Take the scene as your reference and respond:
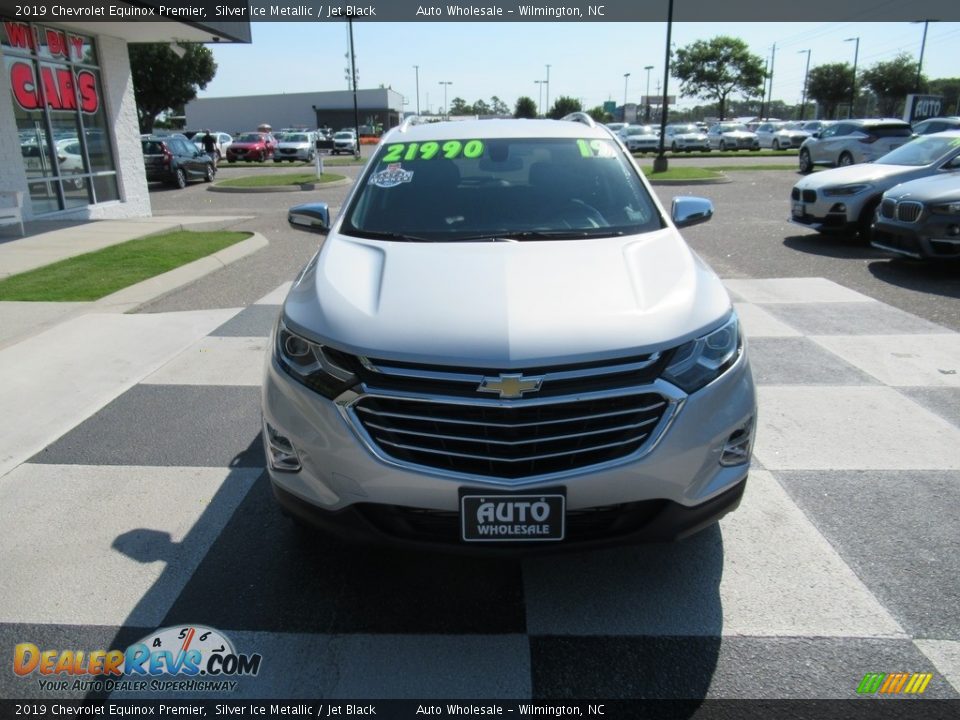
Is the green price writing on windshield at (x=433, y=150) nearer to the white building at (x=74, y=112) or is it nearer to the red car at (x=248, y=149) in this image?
the white building at (x=74, y=112)

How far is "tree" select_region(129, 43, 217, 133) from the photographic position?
171ft

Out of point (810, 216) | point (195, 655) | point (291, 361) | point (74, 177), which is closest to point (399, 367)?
Answer: point (291, 361)

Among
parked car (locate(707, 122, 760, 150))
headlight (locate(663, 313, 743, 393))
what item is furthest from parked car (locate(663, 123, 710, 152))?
headlight (locate(663, 313, 743, 393))

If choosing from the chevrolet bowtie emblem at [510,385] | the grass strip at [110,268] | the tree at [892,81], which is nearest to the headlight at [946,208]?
the chevrolet bowtie emblem at [510,385]

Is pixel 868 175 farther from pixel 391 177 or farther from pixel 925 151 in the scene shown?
pixel 391 177

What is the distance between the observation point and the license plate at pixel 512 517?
8.06 feet

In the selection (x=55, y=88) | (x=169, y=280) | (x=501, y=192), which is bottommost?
(x=169, y=280)

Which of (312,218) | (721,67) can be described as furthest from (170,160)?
(721,67)

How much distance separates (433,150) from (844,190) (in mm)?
8637

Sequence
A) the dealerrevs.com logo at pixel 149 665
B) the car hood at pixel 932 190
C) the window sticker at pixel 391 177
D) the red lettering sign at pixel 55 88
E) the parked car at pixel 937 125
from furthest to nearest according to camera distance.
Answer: the parked car at pixel 937 125 < the red lettering sign at pixel 55 88 < the car hood at pixel 932 190 < the window sticker at pixel 391 177 < the dealerrevs.com logo at pixel 149 665

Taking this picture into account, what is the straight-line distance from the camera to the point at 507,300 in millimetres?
2734

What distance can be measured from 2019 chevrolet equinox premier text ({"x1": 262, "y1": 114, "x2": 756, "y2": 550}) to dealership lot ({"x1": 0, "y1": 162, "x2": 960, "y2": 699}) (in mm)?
447

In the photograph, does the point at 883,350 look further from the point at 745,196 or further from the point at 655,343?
the point at 745,196

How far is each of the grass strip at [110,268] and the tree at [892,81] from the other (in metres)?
75.0
